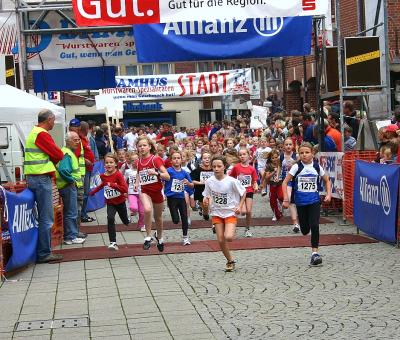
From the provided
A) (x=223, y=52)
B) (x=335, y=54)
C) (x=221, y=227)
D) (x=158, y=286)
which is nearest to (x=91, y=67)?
(x=223, y=52)

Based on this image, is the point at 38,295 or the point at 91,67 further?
the point at 91,67

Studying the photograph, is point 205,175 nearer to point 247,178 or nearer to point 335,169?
point 247,178

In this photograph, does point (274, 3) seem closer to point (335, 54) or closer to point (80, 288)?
point (335, 54)

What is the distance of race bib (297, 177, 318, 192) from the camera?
11016 millimetres

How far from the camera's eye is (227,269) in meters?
10.4

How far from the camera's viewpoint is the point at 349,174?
14.8 metres

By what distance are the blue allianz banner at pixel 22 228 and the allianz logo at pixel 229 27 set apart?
16.2ft

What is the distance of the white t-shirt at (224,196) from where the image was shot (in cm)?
1072

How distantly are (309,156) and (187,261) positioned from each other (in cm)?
216

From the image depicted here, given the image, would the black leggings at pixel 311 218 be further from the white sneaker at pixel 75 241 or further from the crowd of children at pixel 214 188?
the white sneaker at pixel 75 241

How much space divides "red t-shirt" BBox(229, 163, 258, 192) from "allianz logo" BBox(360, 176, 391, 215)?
1977 millimetres

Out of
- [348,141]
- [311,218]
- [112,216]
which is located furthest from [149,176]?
[348,141]

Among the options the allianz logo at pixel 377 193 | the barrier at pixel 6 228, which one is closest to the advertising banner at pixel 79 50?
the barrier at pixel 6 228

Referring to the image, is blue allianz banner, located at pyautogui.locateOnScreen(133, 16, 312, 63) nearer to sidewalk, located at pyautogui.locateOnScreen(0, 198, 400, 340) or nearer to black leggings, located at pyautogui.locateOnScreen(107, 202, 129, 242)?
black leggings, located at pyautogui.locateOnScreen(107, 202, 129, 242)
